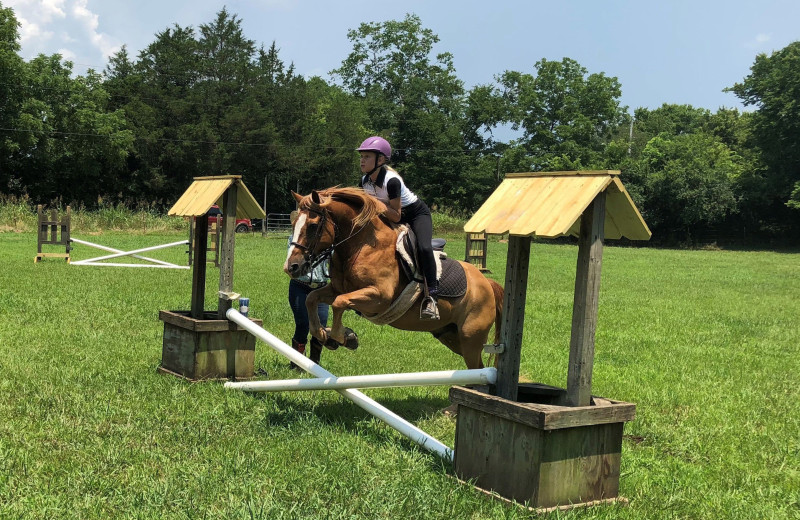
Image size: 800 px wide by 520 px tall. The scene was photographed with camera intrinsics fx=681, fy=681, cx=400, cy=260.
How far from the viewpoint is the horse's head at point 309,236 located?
5415mm

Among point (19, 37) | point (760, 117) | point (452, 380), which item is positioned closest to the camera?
point (452, 380)

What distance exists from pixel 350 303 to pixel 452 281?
1.29 m

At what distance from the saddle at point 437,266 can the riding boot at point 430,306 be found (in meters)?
0.13

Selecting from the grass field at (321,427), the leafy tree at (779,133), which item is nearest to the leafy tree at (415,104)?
the leafy tree at (779,133)

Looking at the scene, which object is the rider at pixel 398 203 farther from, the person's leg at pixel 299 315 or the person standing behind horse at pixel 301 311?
the person's leg at pixel 299 315

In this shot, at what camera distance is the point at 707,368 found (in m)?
9.20

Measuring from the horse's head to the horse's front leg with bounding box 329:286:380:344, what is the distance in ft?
1.23

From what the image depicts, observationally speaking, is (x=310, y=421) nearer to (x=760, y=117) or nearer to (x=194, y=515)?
(x=194, y=515)

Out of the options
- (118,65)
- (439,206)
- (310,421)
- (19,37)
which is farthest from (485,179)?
(310,421)

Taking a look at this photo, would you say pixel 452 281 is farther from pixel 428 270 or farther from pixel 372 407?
pixel 372 407

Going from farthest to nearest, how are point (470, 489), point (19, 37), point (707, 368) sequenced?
point (19, 37)
point (707, 368)
point (470, 489)

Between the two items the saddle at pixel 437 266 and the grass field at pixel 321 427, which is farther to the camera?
the saddle at pixel 437 266

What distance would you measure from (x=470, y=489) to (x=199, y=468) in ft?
5.88

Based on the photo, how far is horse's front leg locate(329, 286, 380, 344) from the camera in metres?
5.53
